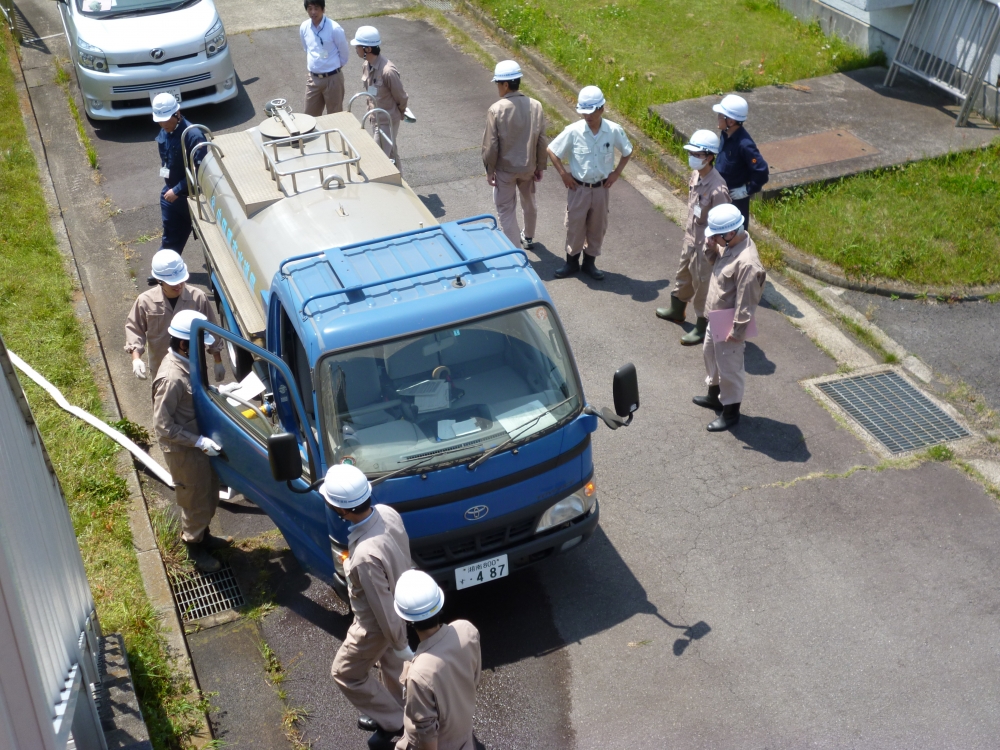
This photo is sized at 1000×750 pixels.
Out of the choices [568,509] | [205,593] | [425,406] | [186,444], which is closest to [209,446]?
[186,444]

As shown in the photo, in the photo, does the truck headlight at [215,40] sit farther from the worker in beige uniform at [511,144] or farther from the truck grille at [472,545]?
the truck grille at [472,545]

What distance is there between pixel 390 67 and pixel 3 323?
15.3ft

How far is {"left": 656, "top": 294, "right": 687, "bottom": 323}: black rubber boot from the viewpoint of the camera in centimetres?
918

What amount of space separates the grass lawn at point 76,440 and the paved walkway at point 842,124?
23.4 ft

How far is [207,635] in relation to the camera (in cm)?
627

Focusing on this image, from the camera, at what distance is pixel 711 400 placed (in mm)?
8070

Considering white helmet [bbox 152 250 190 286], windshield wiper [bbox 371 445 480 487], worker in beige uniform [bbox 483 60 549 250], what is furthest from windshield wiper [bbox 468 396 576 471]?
worker in beige uniform [bbox 483 60 549 250]

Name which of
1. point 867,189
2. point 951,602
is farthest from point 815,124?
point 951,602

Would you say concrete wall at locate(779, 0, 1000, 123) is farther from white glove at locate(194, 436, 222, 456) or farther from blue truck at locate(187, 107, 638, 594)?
white glove at locate(194, 436, 222, 456)

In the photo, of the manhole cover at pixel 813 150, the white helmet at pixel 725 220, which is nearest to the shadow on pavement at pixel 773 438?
the white helmet at pixel 725 220

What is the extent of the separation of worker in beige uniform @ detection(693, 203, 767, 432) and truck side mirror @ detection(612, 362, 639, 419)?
1.69m

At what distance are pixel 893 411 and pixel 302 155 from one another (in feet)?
17.3

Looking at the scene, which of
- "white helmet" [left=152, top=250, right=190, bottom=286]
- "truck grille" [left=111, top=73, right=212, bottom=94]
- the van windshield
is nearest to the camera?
"white helmet" [left=152, top=250, right=190, bottom=286]

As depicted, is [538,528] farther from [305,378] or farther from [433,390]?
[305,378]
